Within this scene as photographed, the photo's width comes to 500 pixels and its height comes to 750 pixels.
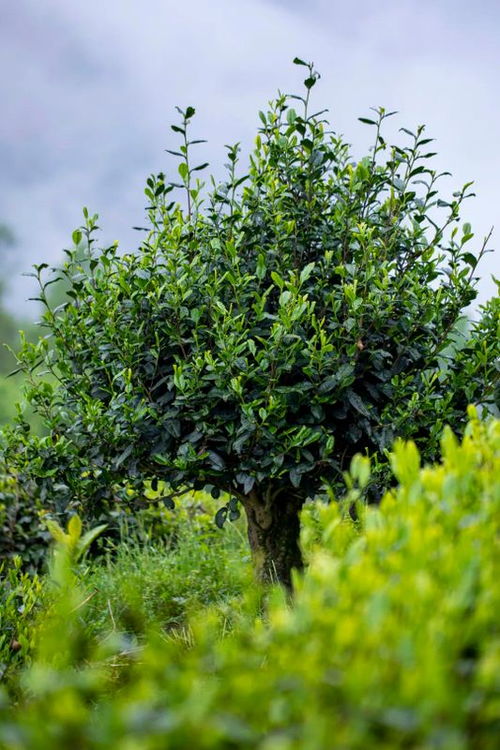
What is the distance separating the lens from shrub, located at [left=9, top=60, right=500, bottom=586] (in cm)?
382

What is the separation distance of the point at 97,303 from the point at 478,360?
2136 mm

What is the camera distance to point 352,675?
1190 mm

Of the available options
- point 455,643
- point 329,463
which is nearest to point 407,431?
point 329,463

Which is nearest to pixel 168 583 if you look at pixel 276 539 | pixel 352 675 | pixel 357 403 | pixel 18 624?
pixel 276 539

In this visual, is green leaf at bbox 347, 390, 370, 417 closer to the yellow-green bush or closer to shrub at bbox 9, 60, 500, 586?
shrub at bbox 9, 60, 500, 586

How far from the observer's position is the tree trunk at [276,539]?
470 cm

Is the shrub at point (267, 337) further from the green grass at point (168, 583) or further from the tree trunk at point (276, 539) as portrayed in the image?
the green grass at point (168, 583)

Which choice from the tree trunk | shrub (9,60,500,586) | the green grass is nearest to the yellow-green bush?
shrub (9,60,500,586)

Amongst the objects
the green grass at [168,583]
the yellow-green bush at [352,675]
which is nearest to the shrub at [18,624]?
the green grass at [168,583]

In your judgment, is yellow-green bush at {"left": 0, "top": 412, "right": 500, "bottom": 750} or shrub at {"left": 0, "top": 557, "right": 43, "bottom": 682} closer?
yellow-green bush at {"left": 0, "top": 412, "right": 500, "bottom": 750}

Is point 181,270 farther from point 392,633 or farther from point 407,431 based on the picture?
point 392,633

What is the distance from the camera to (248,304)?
169 inches

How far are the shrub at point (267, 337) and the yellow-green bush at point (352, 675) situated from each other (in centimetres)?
216

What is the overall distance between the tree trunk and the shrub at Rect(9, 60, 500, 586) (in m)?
0.12
